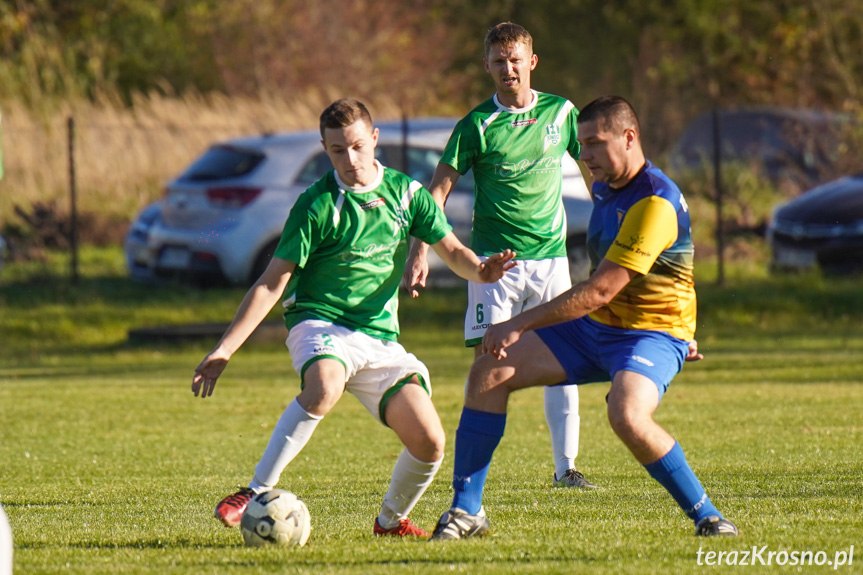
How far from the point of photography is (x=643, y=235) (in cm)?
502

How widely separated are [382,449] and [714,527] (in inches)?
151

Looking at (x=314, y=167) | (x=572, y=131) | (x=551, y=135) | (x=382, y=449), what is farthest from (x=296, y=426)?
(x=314, y=167)

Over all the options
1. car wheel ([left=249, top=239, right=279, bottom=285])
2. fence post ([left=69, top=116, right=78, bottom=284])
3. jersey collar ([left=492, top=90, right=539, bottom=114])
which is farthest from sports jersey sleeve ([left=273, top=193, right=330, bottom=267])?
fence post ([left=69, top=116, right=78, bottom=284])

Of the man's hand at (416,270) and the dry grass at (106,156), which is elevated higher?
the man's hand at (416,270)

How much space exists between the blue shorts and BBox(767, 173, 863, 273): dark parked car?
10.8m

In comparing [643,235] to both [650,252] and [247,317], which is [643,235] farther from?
[247,317]

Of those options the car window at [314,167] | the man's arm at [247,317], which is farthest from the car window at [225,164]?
the man's arm at [247,317]

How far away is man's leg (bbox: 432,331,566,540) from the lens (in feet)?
17.0

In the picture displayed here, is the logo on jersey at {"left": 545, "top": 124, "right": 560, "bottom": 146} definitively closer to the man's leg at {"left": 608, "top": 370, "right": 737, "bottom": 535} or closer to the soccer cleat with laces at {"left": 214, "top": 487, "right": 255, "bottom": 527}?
the man's leg at {"left": 608, "top": 370, "right": 737, "bottom": 535}

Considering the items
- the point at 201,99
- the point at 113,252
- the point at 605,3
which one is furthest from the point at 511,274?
the point at 605,3

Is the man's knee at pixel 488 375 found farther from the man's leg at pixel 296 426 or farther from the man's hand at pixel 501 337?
the man's leg at pixel 296 426

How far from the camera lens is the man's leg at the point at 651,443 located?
4.87 m

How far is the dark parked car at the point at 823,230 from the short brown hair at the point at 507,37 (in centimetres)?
955

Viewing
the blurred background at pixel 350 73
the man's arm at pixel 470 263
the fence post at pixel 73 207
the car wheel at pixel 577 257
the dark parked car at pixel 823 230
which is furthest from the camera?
the blurred background at pixel 350 73
